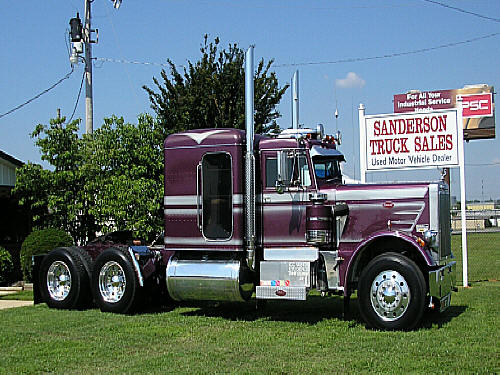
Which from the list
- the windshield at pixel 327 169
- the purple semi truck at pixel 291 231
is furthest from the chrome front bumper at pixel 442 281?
the windshield at pixel 327 169

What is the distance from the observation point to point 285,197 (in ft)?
34.8

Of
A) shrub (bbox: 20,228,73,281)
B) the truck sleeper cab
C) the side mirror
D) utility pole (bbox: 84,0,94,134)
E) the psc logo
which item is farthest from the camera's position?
the psc logo

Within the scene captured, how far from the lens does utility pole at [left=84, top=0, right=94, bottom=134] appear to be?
65.1ft

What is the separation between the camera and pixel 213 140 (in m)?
11.0

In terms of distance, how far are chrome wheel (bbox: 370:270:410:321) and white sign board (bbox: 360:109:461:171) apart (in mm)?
5780

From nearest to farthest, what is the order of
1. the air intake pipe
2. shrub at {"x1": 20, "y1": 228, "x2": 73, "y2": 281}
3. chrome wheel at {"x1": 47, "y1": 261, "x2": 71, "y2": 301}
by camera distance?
the air intake pipe
chrome wheel at {"x1": 47, "y1": 261, "x2": 71, "y2": 301}
shrub at {"x1": 20, "y1": 228, "x2": 73, "y2": 281}

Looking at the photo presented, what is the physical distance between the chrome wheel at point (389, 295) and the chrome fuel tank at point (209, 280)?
201 centimetres

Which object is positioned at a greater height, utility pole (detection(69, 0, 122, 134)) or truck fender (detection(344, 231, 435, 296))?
utility pole (detection(69, 0, 122, 134))

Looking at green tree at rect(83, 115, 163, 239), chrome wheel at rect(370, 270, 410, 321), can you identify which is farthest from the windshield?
green tree at rect(83, 115, 163, 239)

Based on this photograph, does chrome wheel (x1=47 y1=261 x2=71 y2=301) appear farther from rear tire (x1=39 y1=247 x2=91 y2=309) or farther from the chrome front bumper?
the chrome front bumper

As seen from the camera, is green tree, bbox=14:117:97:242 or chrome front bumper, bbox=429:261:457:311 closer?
chrome front bumper, bbox=429:261:457:311

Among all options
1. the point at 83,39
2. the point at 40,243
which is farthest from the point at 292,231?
the point at 83,39

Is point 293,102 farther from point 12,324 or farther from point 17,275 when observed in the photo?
point 17,275

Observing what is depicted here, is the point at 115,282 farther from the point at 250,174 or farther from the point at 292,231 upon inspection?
the point at 292,231
